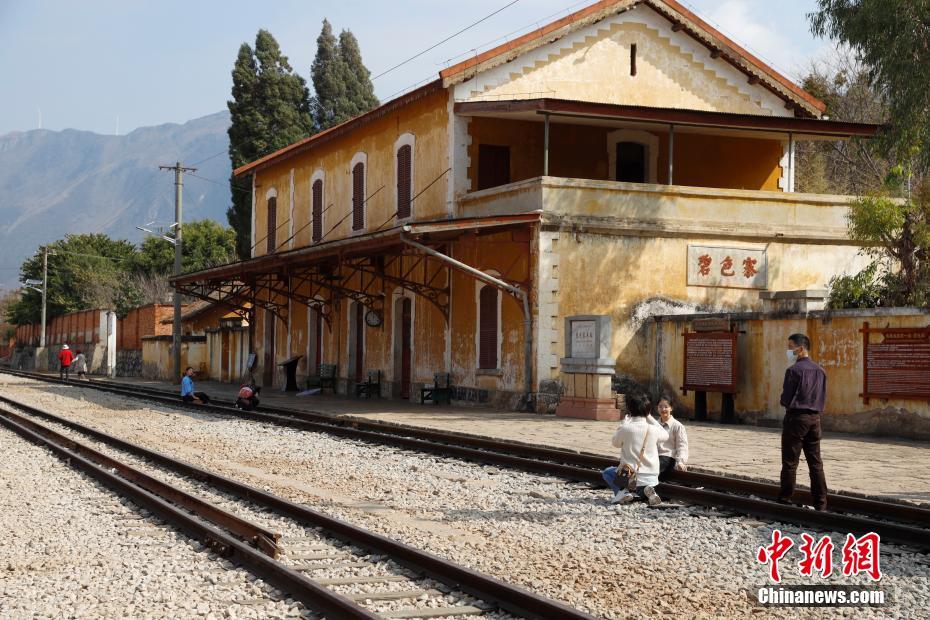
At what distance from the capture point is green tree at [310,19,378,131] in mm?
64000

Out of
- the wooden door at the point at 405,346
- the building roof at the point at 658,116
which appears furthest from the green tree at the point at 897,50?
the wooden door at the point at 405,346

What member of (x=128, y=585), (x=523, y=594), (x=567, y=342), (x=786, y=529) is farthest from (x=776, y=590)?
(x=567, y=342)

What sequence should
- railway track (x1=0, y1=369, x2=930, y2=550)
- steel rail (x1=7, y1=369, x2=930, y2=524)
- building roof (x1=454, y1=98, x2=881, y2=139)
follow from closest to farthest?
1. railway track (x1=0, y1=369, x2=930, y2=550)
2. steel rail (x1=7, y1=369, x2=930, y2=524)
3. building roof (x1=454, y1=98, x2=881, y2=139)

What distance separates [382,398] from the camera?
30062 mm

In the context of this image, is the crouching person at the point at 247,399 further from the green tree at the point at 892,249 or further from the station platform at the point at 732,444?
the green tree at the point at 892,249

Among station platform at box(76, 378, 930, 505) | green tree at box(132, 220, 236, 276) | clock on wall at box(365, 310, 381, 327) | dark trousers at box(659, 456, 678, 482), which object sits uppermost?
green tree at box(132, 220, 236, 276)

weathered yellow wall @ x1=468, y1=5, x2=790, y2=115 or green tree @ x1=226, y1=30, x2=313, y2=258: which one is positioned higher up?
green tree @ x1=226, y1=30, x2=313, y2=258

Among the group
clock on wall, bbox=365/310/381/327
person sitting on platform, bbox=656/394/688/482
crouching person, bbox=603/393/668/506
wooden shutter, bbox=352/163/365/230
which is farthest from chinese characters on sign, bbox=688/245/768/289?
crouching person, bbox=603/393/668/506

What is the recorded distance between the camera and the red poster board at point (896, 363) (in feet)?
55.4

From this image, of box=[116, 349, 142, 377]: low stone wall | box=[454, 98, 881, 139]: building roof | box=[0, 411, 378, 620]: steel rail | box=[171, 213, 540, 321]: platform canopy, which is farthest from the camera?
box=[116, 349, 142, 377]: low stone wall

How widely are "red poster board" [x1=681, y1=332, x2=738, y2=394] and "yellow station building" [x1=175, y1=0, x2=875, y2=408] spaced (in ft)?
6.27

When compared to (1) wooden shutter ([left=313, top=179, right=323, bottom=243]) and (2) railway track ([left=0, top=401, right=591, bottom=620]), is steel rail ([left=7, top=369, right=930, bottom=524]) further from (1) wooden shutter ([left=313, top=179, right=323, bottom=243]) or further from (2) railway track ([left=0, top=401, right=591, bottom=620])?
(1) wooden shutter ([left=313, top=179, right=323, bottom=243])

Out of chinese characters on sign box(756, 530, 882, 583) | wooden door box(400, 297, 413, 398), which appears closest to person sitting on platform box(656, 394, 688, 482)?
chinese characters on sign box(756, 530, 882, 583)

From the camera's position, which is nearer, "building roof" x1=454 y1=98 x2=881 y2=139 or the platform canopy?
the platform canopy
